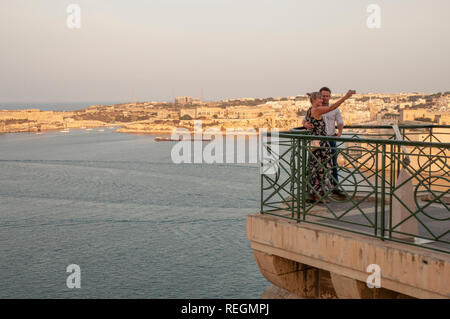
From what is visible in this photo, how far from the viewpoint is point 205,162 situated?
205 feet

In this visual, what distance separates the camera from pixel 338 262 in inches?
159

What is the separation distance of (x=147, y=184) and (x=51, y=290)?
25.1m

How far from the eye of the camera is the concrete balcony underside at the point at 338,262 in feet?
11.6

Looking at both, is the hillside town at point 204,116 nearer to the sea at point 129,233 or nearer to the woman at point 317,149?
the sea at point 129,233

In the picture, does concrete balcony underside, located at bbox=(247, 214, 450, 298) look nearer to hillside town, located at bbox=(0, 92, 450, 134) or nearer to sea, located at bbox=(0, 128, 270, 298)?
sea, located at bbox=(0, 128, 270, 298)

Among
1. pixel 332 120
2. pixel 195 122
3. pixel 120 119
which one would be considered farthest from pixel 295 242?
pixel 120 119

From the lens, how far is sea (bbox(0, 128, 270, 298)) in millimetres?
20391

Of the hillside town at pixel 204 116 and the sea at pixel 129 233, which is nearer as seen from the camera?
the sea at pixel 129 233

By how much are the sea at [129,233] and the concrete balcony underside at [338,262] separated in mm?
14390

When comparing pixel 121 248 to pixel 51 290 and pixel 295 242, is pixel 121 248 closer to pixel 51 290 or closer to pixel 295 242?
pixel 51 290

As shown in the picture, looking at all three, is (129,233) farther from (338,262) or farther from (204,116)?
(204,116)

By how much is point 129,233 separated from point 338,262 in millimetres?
25067

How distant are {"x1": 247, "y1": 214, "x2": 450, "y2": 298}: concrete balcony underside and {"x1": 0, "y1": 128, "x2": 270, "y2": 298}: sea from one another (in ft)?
47.2

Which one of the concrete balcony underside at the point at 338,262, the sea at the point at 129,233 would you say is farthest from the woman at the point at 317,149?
the sea at the point at 129,233
